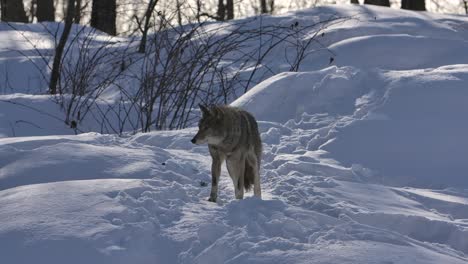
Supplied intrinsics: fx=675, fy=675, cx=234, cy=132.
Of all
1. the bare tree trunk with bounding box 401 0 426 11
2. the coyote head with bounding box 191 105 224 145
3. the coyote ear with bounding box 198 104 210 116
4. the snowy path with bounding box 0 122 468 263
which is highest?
the bare tree trunk with bounding box 401 0 426 11

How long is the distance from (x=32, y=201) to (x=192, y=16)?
20.9ft

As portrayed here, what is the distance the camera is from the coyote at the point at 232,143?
508 centimetres

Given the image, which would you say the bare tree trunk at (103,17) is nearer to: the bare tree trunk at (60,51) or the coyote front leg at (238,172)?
the bare tree trunk at (60,51)

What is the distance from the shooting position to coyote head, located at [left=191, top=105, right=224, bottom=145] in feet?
16.6

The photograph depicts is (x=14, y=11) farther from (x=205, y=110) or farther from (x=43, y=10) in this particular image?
(x=205, y=110)

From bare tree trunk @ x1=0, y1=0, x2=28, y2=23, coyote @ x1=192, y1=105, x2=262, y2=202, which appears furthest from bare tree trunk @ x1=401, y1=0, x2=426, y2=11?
coyote @ x1=192, y1=105, x2=262, y2=202

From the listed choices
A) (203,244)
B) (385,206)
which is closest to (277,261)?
(203,244)

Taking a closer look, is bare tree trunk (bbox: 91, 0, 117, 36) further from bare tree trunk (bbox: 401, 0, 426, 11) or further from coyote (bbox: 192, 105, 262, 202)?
coyote (bbox: 192, 105, 262, 202)

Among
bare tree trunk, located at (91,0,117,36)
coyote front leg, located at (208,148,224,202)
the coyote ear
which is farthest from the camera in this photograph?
bare tree trunk, located at (91,0,117,36)

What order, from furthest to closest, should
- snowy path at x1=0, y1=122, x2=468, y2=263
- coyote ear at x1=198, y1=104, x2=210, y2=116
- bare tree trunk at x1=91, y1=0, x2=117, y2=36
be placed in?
bare tree trunk at x1=91, y1=0, x2=117, y2=36 < coyote ear at x1=198, y1=104, x2=210, y2=116 < snowy path at x1=0, y1=122, x2=468, y2=263

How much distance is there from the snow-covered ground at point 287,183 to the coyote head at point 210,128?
431mm

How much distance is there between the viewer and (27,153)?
223 inches

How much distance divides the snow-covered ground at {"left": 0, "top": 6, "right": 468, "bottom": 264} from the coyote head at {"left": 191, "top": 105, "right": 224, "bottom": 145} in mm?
431

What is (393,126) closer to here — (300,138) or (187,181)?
(300,138)
